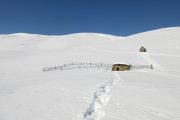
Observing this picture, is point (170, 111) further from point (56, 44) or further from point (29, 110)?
point (56, 44)

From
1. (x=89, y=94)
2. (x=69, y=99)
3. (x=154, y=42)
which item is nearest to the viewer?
(x=69, y=99)

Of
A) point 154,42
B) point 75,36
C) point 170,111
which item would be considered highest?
point 75,36

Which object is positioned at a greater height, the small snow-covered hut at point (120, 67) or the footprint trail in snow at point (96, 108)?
the small snow-covered hut at point (120, 67)

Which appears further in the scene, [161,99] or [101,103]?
[161,99]

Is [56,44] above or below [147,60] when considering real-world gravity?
above

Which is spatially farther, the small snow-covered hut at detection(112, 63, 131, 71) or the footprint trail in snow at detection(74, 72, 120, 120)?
the small snow-covered hut at detection(112, 63, 131, 71)

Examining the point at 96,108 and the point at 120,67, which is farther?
the point at 120,67

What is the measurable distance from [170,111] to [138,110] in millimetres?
1447

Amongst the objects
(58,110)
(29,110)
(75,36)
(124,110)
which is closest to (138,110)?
(124,110)

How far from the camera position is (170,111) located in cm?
1034

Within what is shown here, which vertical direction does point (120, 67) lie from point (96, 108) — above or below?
above

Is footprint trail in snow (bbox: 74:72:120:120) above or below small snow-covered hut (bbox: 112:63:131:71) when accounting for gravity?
below

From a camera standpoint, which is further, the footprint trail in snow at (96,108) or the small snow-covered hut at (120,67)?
the small snow-covered hut at (120,67)

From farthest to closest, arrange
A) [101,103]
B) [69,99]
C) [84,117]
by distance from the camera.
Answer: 1. [69,99]
2. [101,103]
3. [84,117]
